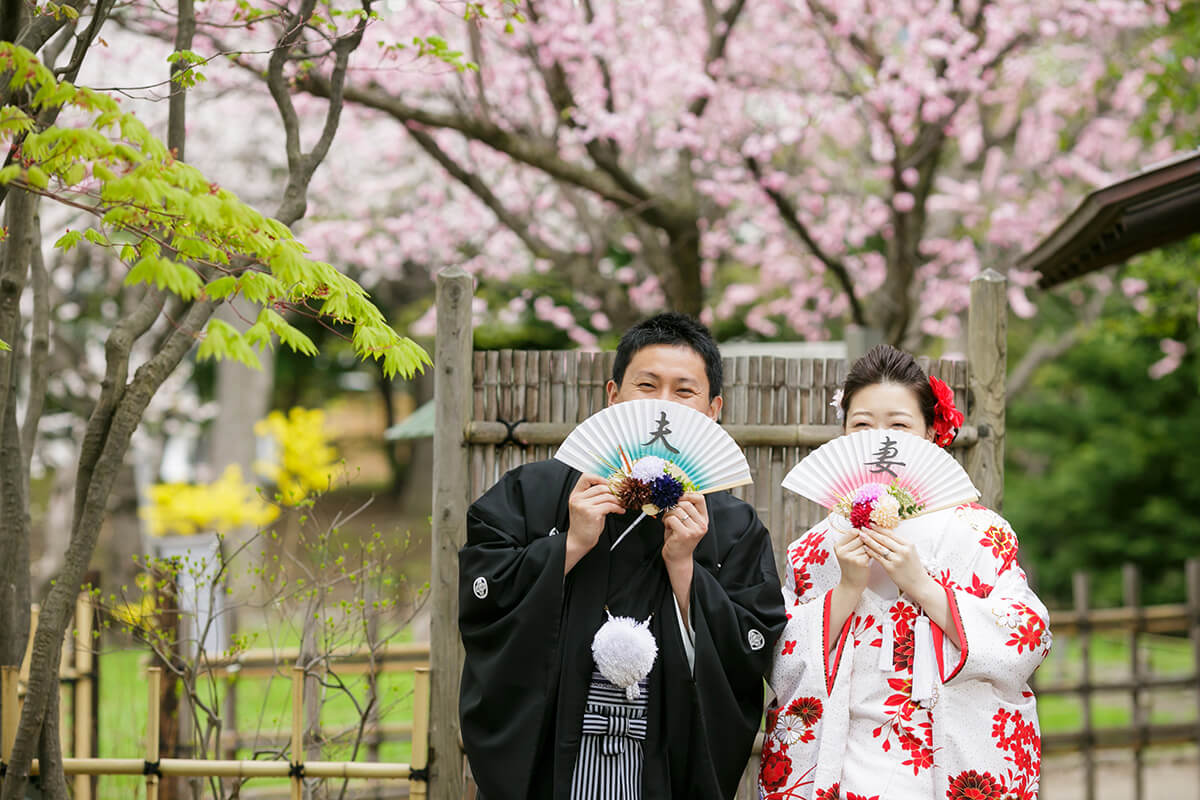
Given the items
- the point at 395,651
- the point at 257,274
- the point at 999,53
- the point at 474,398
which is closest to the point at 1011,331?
the point at 999,53

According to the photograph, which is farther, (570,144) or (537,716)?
(570,144)

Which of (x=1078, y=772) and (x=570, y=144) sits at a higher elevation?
(x=570, y=144)

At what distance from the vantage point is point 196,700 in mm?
3637

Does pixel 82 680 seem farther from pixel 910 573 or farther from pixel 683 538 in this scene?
pixel 910 573

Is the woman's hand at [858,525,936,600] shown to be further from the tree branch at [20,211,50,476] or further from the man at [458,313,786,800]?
the tree branch at [20,211,50,476]

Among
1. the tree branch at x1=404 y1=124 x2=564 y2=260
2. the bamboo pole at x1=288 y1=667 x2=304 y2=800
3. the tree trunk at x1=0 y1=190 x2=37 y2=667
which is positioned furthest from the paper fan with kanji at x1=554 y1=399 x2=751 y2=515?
the tree branch at x1=404 y1=124 x2=564 y2=260

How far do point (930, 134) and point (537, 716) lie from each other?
231 inches

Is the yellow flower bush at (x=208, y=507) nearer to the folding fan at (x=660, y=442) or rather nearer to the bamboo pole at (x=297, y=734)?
the bamboo pole at (x=297, y=734)

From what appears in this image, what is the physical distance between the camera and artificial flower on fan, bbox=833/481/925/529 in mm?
2611

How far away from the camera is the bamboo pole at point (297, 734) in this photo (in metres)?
3.45

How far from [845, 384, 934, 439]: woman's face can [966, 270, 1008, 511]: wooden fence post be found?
952 mm

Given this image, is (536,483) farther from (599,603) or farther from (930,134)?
(930,134)

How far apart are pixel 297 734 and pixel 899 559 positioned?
6.83 ft

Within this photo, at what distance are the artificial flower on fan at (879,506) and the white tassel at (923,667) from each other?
0.94ft
